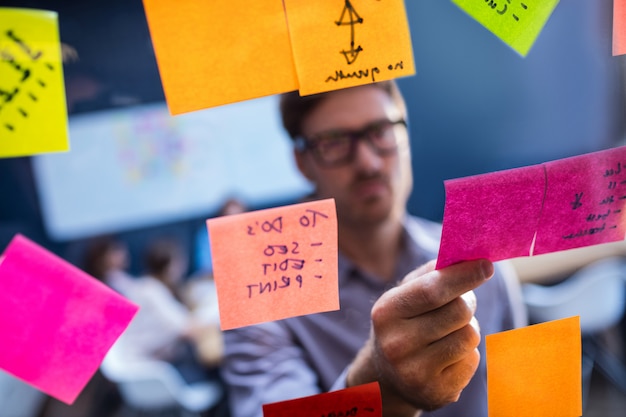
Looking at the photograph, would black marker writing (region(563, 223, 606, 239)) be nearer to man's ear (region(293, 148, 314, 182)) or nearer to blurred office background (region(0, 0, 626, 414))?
blurred office background (region(0, 0, 626, 414))

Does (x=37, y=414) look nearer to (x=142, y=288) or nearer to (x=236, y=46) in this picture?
(x=142, y=288)

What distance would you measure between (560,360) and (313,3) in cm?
55

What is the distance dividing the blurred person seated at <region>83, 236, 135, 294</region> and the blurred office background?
0.07 ft

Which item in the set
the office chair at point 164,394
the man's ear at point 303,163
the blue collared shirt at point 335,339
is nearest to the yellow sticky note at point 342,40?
the man's ear at point 303,163

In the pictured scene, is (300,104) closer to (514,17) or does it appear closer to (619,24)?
(514,17)

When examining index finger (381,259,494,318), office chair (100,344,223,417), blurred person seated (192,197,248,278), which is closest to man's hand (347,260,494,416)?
index finger (381,259,494,318)

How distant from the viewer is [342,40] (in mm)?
615

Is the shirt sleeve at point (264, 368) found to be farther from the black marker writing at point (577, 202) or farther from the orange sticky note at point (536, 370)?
the black marker writing at point (577, 202)

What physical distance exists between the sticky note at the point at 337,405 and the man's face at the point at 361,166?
210 mm

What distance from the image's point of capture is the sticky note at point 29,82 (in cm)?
58

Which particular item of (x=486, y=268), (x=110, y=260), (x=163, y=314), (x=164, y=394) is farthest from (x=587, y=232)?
(x=164, y=394)

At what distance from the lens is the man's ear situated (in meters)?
0.70

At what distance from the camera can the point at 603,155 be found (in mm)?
695

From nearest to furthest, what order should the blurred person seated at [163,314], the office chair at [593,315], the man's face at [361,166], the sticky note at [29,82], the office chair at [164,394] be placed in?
the sticky note at [29,82] → the man's face at [361,166] → the office chair at [593,315] → the blurred person seated at [163,314] → the office chair at [164,394]
